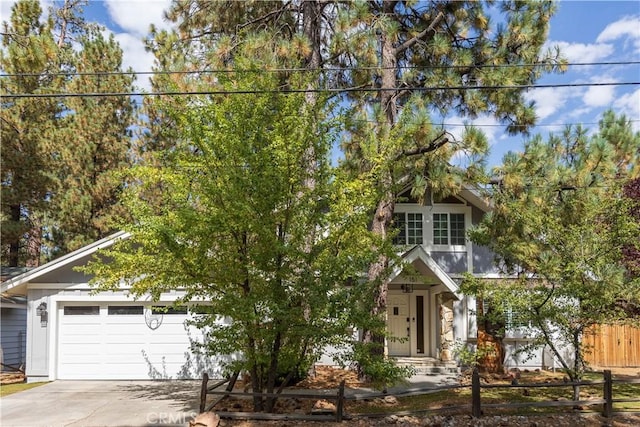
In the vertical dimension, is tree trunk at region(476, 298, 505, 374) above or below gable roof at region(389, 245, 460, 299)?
below

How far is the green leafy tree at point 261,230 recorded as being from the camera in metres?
7.57

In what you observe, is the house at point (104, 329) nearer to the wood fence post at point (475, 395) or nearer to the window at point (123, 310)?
the window at point (123, 310)

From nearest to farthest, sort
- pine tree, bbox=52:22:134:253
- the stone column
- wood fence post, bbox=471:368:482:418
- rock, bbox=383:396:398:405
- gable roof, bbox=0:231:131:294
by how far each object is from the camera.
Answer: wood fence post, bbox=471:368:482:418
rock, bbox=383:396:398:405
gable roof, bbox=0:231:131:294
the stone column
pine tree, bbox=52:22:134:253

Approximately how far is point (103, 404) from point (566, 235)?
9.71 metres

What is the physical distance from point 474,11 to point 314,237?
8.65 meters

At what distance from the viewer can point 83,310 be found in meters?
13.2

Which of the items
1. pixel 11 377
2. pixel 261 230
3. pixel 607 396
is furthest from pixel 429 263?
pixel 11 377

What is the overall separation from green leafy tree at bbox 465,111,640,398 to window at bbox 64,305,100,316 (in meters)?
9.79

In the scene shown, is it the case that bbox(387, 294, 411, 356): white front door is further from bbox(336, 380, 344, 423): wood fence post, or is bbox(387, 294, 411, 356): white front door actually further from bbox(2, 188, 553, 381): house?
bbox(336, 380, 344, 423): wood fence post

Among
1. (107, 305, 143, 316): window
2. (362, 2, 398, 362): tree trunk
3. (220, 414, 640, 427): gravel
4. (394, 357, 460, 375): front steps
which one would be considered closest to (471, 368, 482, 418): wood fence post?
(220, 414, 640, 427): gravel

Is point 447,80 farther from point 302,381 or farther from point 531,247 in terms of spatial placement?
point 302,381

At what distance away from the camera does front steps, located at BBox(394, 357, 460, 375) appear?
13438mm

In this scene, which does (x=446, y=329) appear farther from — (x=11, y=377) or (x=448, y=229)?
(x=11, y=377)

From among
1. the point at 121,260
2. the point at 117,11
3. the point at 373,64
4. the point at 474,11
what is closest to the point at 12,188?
the point at 117,11
